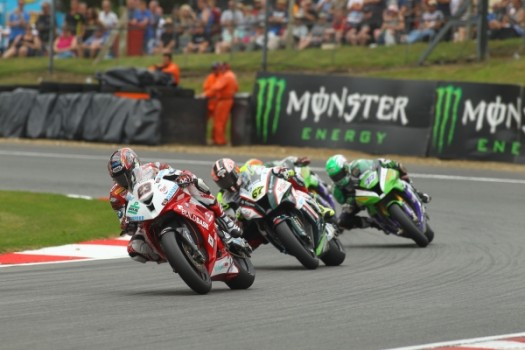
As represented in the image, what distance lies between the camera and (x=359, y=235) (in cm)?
1455

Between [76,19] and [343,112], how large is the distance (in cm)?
910

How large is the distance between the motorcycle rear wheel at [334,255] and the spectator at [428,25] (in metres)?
15.4

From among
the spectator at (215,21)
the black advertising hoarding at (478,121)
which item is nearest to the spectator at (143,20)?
the spectator at (215,21)

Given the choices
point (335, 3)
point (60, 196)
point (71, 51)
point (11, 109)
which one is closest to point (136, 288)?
point (60, 196)

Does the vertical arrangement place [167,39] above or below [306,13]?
below

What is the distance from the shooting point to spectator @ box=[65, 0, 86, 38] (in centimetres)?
3001

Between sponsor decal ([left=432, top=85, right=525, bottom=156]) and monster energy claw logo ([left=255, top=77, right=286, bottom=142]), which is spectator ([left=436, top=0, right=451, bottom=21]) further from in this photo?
sponsor decal ([left=432, top=85, right=525, bottom=156])

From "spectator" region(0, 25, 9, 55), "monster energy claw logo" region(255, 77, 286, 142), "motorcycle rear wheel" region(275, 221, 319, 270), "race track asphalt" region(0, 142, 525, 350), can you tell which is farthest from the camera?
"spectator" region(0, 25, 9, 55)

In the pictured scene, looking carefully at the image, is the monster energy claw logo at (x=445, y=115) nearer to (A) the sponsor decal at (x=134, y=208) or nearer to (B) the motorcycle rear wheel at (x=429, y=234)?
(B) the motorcycle rear wheel at (x=429, y=234)

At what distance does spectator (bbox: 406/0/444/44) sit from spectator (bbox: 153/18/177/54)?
17.2 feet

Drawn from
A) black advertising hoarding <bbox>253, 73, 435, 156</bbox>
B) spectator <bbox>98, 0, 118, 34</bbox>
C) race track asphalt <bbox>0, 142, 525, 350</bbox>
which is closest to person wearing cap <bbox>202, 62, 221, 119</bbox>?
black advertising hoarding <bbox>253, 73, 435, 156</bbox>

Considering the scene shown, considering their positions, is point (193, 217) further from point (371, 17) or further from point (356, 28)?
point (356, 28)

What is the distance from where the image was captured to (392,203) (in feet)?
42.8

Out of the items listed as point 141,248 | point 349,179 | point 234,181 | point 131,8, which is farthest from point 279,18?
point 141,248
